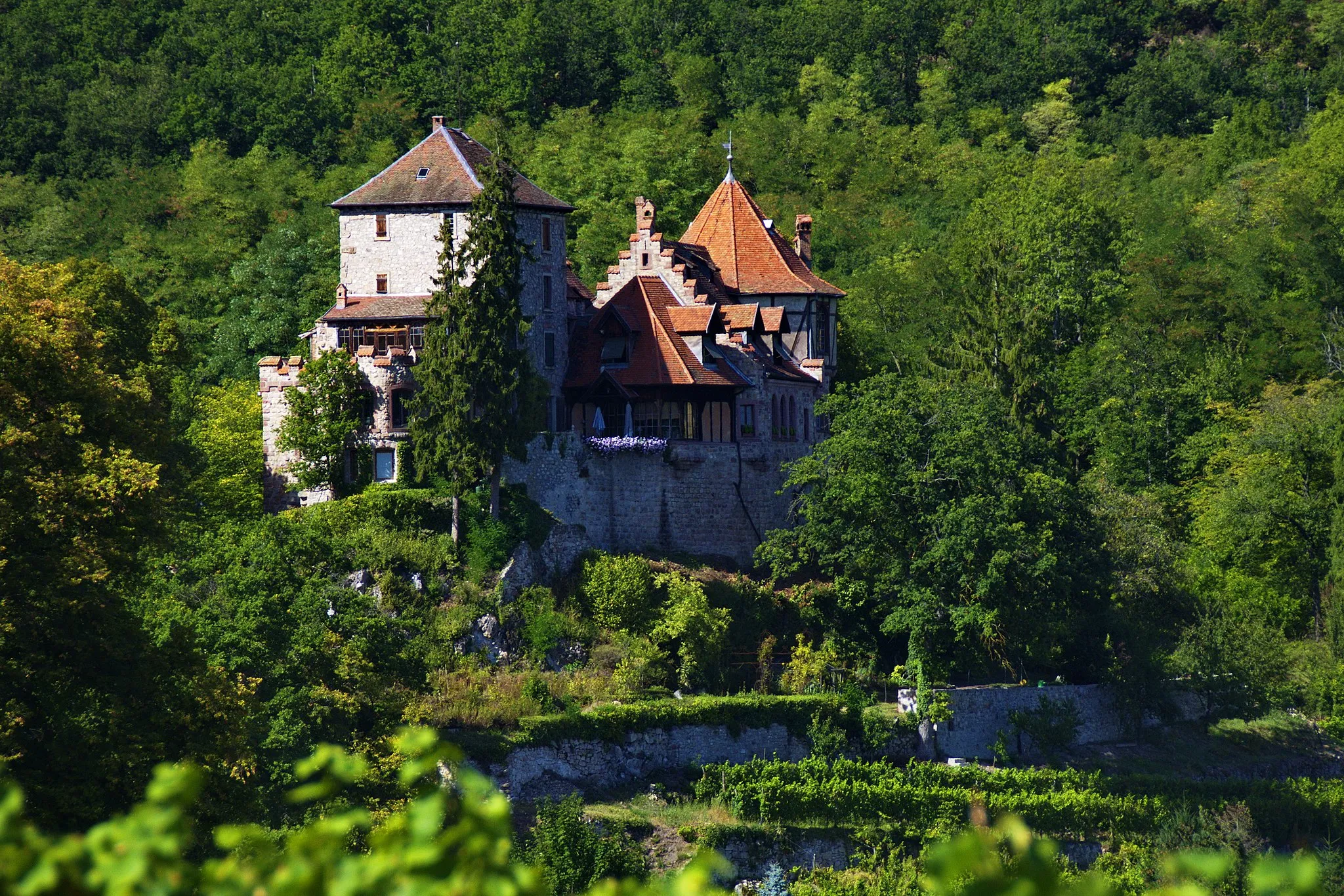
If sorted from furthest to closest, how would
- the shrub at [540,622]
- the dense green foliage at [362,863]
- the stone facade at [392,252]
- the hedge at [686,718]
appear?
the stone facade at [392,252]
the shrub at [540,622]
the hedge at [686,718]
the dense green foliage at [362,863]

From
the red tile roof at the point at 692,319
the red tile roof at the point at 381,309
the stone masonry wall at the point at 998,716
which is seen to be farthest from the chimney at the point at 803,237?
the stone masonry wall at the point at 998,716

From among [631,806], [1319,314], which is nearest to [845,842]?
[631,806]

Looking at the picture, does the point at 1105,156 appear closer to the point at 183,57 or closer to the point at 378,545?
the point at 183,57

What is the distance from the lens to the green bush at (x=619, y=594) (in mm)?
49094

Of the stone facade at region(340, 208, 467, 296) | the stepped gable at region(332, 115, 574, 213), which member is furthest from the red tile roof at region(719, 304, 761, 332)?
the stone facade at region(340, 208, 467, 296)

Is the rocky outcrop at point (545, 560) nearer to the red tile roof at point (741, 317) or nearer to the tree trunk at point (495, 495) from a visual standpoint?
the tree trunk at point (495, 495)

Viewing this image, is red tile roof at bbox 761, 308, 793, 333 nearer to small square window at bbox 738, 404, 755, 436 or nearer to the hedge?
small square window at bbox 738, 404, 755, 436

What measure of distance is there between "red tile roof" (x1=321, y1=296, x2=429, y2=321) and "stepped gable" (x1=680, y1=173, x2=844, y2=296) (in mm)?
14879

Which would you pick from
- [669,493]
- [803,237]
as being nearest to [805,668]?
→ [669,493]

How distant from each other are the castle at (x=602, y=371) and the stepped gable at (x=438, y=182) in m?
0.06

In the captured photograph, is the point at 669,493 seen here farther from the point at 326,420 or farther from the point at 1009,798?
the point at 1009,798

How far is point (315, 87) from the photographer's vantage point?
107 meters

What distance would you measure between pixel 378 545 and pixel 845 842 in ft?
44.2

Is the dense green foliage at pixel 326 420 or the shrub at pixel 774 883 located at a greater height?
the dense green foliage at pixel 326 420
